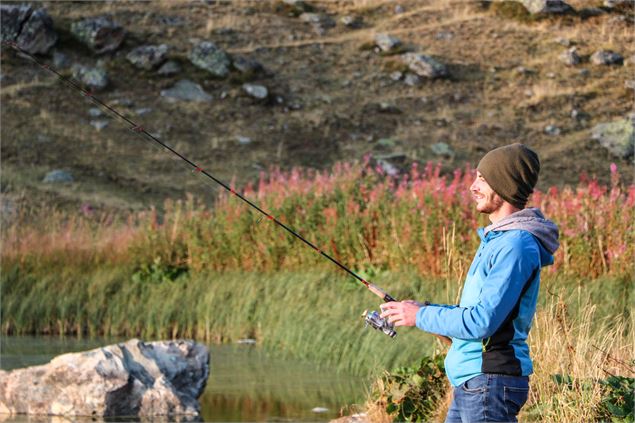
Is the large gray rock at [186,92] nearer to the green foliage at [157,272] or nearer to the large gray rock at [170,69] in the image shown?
the large gray rock at [170,69]

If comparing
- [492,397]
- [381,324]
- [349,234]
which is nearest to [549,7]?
[349,234]

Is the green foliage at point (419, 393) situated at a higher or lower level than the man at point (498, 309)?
lower

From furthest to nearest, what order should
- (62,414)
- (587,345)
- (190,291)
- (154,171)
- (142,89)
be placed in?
(142,89), (154,171), (190,291), (62,414), (587,345)

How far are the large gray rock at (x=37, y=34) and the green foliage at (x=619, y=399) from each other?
1228 inches

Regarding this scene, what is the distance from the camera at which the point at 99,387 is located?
9.05 metres

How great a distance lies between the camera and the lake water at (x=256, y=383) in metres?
9.70

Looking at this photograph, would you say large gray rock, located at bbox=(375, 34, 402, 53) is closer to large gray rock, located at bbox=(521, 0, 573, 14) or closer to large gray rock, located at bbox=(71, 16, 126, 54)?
large gray rock, located at bbox=(521, 0, 573, 14)

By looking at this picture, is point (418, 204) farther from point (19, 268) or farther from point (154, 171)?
point (154, 171)

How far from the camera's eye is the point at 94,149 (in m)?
32.0

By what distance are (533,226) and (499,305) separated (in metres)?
0.35

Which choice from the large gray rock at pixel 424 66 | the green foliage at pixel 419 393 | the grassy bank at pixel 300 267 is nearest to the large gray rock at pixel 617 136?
the large gray rock at pixel 424 66

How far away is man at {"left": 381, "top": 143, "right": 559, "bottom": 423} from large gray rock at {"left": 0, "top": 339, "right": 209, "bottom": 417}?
4.96 meters

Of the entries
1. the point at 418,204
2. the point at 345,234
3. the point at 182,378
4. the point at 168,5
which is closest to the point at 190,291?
the point at 345,234

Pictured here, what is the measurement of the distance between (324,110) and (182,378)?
27658 mm
